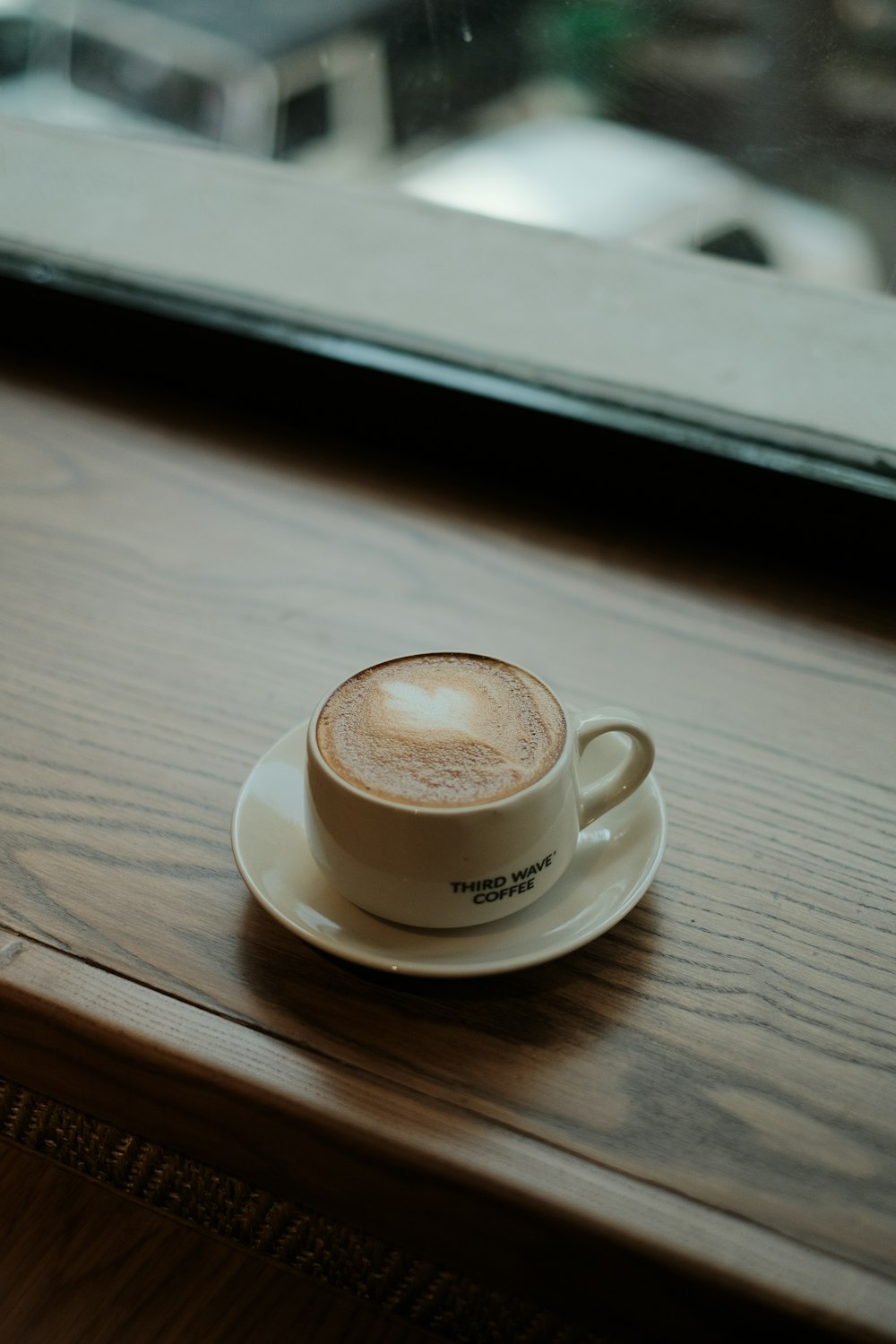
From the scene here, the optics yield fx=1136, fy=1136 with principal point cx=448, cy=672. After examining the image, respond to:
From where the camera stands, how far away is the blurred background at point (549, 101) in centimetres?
63

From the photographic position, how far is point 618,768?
1.45 ft

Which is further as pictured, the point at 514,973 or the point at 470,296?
the point at 470,296

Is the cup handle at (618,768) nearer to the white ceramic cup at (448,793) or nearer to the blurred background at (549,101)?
the white ceramic cup at (448,793)

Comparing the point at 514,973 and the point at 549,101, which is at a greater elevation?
the point at 549,101

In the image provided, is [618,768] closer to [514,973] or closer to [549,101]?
[514,973]

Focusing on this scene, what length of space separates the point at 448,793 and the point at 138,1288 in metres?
0.23

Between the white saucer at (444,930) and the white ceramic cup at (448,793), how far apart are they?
10 mm

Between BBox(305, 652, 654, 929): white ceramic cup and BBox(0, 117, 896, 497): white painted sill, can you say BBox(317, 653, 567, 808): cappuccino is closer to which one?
BBox(305, 652, 654, 929): white ceramic cup

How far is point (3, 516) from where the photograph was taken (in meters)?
0.71

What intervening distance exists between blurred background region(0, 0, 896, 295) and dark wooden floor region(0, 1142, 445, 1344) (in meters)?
0.61

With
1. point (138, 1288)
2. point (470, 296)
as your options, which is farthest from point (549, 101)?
point (138, 1288)

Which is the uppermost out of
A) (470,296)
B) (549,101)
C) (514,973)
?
(549,101)

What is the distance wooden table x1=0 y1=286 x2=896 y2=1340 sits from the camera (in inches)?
14.4

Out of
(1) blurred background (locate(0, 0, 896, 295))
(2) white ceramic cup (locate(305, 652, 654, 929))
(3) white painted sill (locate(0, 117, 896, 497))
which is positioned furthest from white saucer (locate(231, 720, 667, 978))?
(1) blurred background (locate(0, 0, 896, 295))
